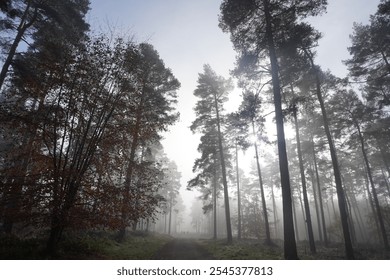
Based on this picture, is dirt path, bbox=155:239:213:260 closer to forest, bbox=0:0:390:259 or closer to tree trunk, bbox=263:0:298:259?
forest, bbox=0:0:390:259

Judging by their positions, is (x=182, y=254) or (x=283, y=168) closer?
(x=283, y=168)

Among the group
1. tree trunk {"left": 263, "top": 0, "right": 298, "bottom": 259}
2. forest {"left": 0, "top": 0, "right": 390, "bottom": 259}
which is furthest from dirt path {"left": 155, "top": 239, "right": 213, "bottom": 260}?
tree trunk {"left": 263, "top": 0, "right": 298, "bottom": 259}

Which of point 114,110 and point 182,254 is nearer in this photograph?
point 114,110

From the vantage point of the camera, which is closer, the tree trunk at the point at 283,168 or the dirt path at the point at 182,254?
the tree trunk at the point at 283,168

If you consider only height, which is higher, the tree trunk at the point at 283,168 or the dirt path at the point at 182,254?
the tree trunk at the point at 283,168

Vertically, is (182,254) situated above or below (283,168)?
below

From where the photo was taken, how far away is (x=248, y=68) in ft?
42.1

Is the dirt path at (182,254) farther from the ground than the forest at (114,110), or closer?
closer

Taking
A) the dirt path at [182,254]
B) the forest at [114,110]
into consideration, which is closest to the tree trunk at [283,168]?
the forest at [114,110]

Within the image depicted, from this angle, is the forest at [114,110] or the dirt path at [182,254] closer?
the forest at [114,110]

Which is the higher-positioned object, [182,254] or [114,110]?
[114,110]

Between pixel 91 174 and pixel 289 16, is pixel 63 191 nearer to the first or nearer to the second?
pixel 91 174

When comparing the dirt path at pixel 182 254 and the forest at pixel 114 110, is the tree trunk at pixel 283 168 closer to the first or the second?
the forest at pixel 114 110
